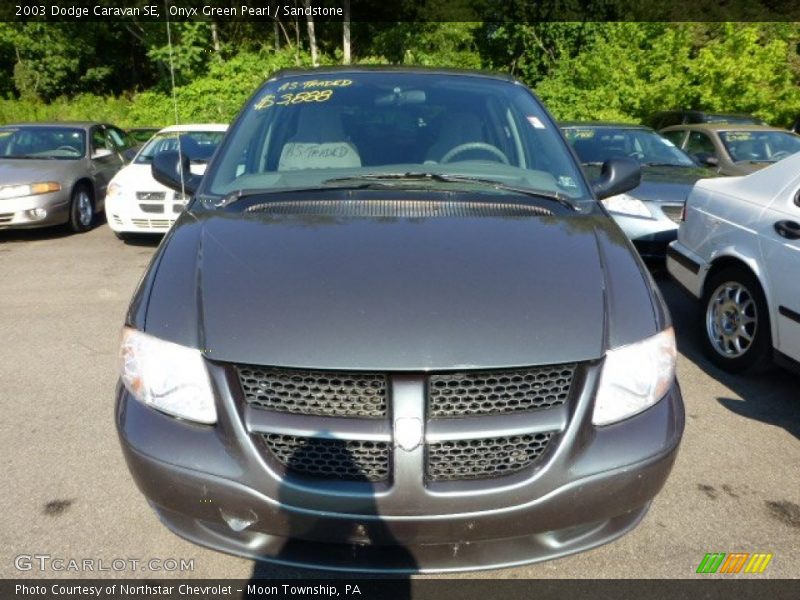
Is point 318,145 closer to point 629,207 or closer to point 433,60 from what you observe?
point 629,207

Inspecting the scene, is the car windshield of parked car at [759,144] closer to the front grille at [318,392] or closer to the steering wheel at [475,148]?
the steering wheel at [475,148]

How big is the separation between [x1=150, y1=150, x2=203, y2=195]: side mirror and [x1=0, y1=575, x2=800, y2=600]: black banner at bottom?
75.7 inches

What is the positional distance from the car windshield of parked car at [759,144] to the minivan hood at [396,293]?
23.9ft

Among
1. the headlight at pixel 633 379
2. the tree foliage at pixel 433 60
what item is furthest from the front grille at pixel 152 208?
the headlight at pixel 633 379

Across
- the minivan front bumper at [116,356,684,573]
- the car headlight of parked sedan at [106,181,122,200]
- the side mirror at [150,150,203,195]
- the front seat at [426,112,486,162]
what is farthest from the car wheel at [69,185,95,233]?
the minivan front bumper at [116,356,684,573]

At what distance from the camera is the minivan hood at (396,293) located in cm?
193

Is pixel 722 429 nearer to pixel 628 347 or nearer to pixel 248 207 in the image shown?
pixel 628 347

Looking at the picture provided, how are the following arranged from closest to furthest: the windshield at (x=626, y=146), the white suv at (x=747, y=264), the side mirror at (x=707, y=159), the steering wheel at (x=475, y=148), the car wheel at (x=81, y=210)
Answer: the steering wheel at (x=475, y=148)
the white suv at (x=747, y=264)
the windshield at (x=626, y=146)
the side mirror at (x=707, y=159)
the car wheel at (x=81, y=210)

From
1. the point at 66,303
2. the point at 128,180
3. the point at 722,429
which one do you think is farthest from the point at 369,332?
the point at 128,180

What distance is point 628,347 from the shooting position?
2.05m

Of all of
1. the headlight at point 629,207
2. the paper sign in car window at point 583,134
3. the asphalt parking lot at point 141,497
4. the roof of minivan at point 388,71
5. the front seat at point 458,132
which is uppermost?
the roof of minivan at point 388,71

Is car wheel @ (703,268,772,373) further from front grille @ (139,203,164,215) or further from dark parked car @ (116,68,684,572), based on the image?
front grille @ (139,203,164,215)

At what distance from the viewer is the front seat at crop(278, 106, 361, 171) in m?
3.14

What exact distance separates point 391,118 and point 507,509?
2100 millimetres
